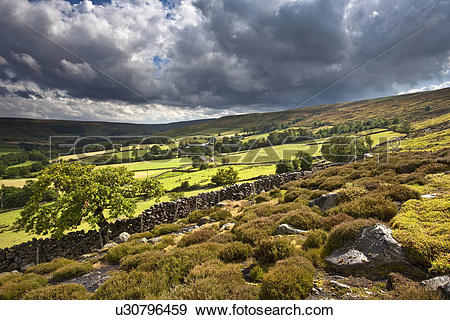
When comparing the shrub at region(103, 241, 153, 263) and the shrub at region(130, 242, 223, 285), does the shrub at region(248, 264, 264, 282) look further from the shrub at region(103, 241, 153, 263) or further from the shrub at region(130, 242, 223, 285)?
the shrub at region(103, 241, 153, 263)

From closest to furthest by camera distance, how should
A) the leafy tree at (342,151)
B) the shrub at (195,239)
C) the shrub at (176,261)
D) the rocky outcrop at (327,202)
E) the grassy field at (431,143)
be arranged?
1. the shrub at (176,261)
2. the shrub at (195,239)
3. the rocky outcrop at (327,202)
4. the grassy field at (431,143)
5. the leafy tree at (342,151)

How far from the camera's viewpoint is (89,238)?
16703mm

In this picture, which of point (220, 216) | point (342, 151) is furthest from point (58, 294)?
point (342, 151)

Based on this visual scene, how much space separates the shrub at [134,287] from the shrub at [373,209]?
8.55 meters

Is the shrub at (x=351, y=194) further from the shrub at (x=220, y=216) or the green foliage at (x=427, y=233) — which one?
the shrub at (x=220, y=216)

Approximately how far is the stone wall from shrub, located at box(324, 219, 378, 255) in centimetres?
1651

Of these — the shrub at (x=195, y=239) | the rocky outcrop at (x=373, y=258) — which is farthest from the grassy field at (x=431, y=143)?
the shrub at (x=195, y=239)

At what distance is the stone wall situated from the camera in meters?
14.8

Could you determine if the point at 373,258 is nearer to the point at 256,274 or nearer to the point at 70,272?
the point at 256,274

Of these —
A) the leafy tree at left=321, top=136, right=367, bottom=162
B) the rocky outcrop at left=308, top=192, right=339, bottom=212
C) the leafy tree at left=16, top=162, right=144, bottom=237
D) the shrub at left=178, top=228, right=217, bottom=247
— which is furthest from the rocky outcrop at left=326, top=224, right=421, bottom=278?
the leafy tree at left=321, top=136, right=367, bottom=162

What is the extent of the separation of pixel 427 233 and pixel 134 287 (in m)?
9.46

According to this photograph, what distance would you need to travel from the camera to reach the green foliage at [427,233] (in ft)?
17.4
